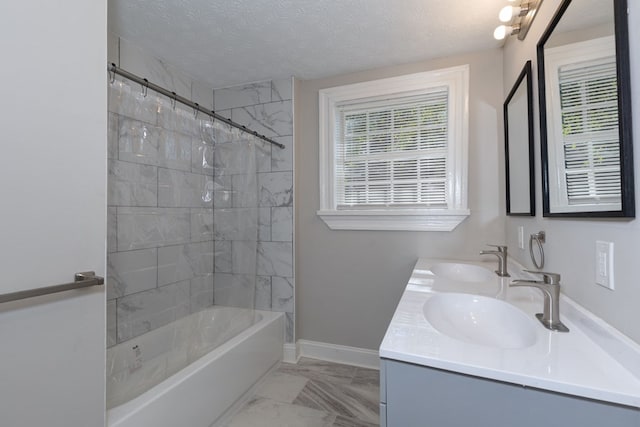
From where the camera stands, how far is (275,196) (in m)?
2.40

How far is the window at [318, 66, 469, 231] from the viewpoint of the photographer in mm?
2037

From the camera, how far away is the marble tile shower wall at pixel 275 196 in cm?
236

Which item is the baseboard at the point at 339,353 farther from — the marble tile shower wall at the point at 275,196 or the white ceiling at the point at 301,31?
the white ceiling at the point at 301,31

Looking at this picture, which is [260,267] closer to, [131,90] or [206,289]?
[206,289]

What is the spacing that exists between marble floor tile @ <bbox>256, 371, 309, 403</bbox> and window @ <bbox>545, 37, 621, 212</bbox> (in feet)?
6.14

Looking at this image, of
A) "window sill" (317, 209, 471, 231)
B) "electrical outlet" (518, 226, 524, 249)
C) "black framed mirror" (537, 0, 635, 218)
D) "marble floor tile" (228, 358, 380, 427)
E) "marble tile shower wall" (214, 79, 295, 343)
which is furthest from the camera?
"marble tile shower wall" (214, 79, 295, 343)

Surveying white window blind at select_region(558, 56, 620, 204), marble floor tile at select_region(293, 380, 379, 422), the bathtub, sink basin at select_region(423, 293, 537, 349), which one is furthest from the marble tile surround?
white window blind at select_region(558, 56, 620, 204)

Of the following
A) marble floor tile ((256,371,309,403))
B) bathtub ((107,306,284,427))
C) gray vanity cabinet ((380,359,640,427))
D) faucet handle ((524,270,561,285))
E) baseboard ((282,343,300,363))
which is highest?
faucet handle ((524,270,561,285))

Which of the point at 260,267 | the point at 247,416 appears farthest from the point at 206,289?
the point at 247,416

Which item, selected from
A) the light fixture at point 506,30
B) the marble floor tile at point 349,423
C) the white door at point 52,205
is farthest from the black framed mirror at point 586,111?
the white door at point 52,205

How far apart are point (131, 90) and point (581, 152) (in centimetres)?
199

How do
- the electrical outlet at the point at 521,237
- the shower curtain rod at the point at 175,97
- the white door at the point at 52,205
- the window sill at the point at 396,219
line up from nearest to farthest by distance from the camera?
1. the white door at the point at 52,205
2. the shower curtain rod at the point at 175,97
3. the electrical outlet at the point at 521,237
4. the window sill at the point at 396,219

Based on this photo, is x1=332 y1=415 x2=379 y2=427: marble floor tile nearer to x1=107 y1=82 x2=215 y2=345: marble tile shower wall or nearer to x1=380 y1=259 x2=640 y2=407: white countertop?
x1=380 y1=259 x2=640 y2=407: white countertop

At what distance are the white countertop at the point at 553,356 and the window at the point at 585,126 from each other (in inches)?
13.9
